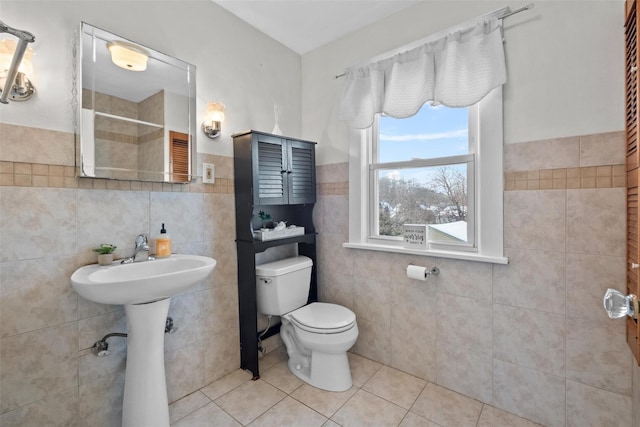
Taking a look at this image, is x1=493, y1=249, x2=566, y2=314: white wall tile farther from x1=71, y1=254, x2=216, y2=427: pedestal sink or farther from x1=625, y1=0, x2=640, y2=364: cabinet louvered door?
x1=71, y1=254, x2=216, y2=427: pedestal sink

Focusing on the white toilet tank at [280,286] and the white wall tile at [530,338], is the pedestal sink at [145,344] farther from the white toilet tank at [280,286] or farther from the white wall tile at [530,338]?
the white wall tile at [530,338]

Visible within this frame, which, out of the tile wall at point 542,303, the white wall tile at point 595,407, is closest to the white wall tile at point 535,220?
the tile wall at point 542,303

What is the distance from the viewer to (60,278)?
52.9 inches

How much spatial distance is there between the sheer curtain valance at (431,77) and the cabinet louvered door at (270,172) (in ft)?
1.87

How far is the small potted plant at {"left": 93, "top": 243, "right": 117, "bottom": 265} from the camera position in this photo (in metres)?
1.40

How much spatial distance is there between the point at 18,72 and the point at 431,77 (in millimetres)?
2056

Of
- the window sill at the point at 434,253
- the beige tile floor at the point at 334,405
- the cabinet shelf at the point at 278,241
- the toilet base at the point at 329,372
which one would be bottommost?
the beige tile floor at the point at 334,405

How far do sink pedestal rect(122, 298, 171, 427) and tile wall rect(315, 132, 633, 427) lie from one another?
1.49 metres

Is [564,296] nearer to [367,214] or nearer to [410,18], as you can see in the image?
[367,214]

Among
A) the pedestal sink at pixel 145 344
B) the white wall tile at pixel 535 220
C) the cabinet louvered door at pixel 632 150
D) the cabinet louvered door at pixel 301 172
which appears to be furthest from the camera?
the cabinet louvered door at pixel 301 172

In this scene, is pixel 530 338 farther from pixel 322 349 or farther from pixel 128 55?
pixel 128 55

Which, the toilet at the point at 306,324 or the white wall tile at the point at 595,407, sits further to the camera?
the toilet at the point at 306,324

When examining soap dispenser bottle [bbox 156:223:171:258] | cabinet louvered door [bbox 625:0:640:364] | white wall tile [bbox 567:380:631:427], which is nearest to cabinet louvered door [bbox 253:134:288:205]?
soap dispenser bottle [bbox 156:223:171:258]

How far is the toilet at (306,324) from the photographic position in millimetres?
1823
